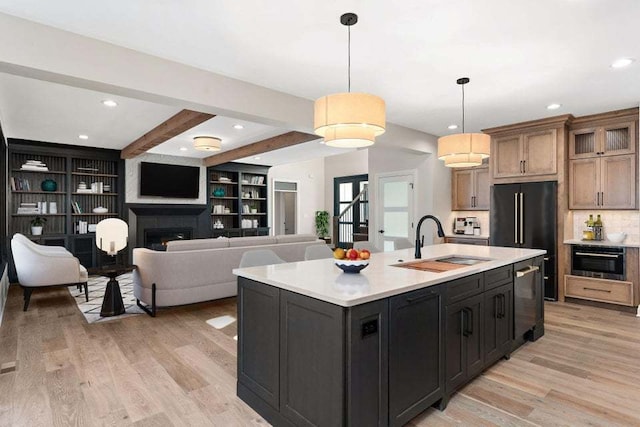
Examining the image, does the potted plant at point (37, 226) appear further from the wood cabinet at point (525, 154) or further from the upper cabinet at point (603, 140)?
the upper cabinet at point (603, 140)

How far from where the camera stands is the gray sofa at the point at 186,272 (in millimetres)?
4320

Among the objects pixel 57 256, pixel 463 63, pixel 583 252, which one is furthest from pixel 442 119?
pixel 57 256

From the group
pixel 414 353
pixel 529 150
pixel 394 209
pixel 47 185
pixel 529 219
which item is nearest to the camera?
pixel 414 353

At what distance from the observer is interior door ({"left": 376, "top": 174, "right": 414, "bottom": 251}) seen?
6.77 metres

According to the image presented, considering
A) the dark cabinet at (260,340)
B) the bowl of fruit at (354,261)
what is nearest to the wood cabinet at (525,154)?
the bowl of fruit at (354,261)

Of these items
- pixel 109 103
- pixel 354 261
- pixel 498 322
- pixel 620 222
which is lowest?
pixel 498 322

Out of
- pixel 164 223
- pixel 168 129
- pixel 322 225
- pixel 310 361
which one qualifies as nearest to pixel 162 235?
pixel 164 223

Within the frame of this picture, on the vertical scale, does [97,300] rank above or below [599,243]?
below

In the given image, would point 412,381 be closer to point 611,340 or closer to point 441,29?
point 441,29

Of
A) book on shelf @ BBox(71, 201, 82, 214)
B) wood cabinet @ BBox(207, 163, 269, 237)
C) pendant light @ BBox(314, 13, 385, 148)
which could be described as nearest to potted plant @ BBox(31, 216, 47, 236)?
book on shelf @ BBox(71, 201, 82, 214)

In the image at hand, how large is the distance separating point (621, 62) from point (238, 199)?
7989mm

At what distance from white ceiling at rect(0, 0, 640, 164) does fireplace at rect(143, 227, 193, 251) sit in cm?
378

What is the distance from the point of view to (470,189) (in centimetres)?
654

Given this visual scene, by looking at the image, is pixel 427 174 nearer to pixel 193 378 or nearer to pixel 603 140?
pixel 603 140
